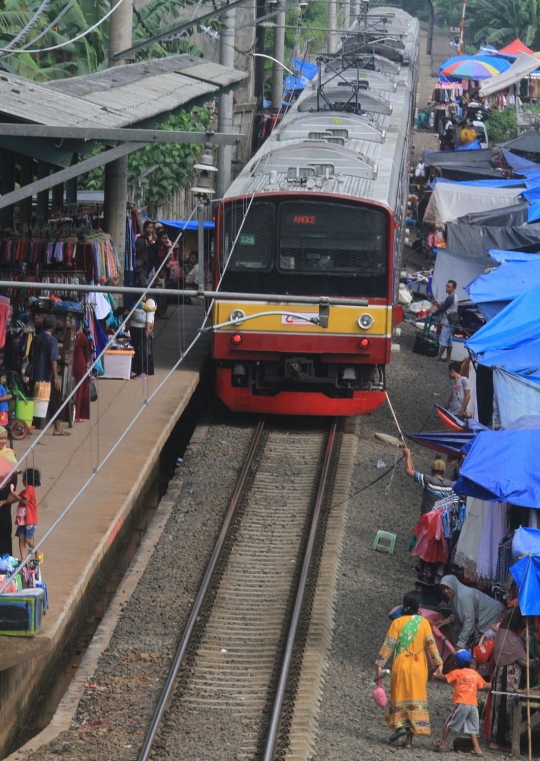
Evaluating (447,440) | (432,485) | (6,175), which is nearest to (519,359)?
(447,440)

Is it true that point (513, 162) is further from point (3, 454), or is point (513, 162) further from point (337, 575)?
point (3, 454)

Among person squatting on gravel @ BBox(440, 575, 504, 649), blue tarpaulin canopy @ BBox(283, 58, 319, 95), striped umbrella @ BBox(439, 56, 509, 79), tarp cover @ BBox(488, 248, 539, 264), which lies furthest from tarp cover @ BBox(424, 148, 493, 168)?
person squatting on gravel @ BBox(440, 575, 504, 649)

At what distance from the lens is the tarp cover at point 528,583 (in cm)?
882

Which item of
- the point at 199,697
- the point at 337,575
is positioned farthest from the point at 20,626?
the point at 337,575

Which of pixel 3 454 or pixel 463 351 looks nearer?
pixel 3 454

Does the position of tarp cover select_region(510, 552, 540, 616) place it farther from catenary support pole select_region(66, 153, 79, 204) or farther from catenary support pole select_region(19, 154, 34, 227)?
catenary support pole select_region(66, 153, 79, 204)

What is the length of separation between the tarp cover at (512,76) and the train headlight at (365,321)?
103 feet

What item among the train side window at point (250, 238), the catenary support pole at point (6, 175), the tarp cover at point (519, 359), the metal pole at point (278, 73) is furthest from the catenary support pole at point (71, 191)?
the metal pole at point (278, 73)

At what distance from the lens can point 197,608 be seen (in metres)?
10.8

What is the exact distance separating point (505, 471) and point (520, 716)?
205 cm

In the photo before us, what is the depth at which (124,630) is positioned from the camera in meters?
10.4

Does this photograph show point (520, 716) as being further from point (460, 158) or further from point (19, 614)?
point (460, 158)

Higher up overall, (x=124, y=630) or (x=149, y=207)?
(x=149, y=207)

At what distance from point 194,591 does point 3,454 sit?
7.61 ft
